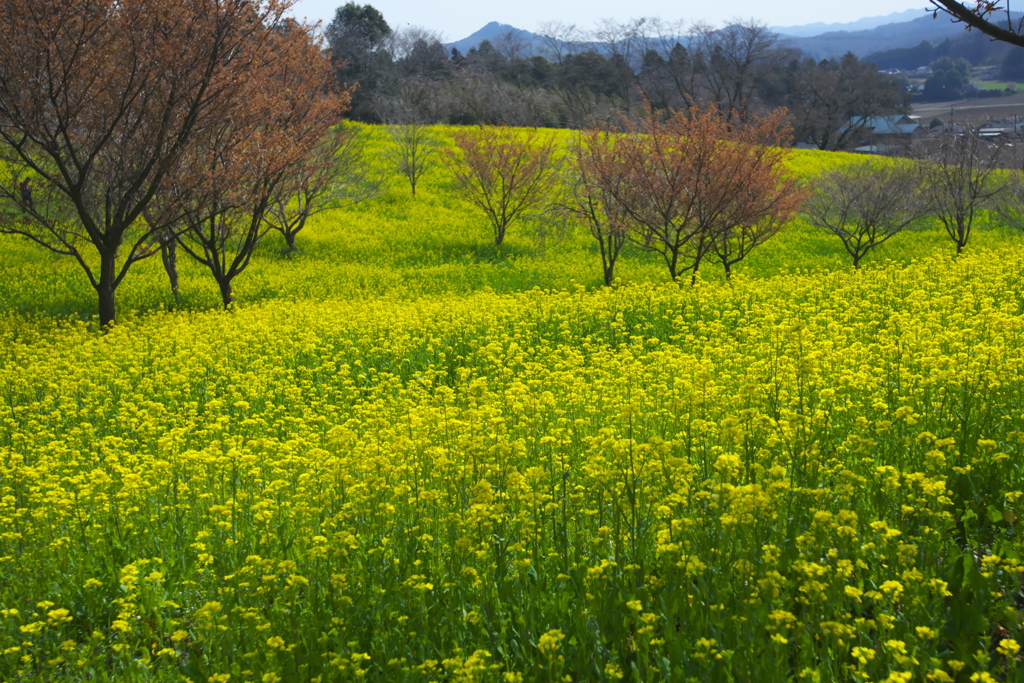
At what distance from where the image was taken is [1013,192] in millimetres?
30516

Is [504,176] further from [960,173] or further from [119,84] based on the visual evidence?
[960,173]

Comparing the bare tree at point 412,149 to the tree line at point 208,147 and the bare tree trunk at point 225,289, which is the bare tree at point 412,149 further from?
the bare tree trunk at point 225,289

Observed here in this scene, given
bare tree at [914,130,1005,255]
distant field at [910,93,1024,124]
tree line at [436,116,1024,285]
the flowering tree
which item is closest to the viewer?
the flowering tree

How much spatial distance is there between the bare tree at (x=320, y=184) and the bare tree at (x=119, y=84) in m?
3.38

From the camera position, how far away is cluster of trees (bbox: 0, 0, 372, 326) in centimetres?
1375

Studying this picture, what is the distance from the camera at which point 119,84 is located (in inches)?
588

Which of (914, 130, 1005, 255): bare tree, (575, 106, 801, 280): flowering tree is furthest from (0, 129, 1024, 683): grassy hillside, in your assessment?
(914, 130, 1005, 255): bare tree

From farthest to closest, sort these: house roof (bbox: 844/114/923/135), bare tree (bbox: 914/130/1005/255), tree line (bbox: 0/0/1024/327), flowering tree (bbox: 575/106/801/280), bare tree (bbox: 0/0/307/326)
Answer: house roof (bbox: 844/114/923/135) < bare tree (bbox: 914/130/1005/255) < flowering tree (bbox: 575/106/801/280) < tree line (bbox: 0/0/1024/327) < bare tree (bbox: 0/0/307/326)

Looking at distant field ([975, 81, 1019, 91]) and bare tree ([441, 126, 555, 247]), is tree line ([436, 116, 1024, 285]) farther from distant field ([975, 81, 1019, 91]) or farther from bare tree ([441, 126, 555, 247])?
distant field ([975, 81, 1019, 91])

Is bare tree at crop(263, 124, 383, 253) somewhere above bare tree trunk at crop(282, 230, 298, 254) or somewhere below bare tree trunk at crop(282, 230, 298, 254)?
above

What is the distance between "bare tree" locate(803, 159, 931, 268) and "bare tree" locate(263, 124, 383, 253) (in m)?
18.9

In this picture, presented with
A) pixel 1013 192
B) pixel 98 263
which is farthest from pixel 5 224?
pixel 1013 192

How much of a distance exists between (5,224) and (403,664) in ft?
55.4

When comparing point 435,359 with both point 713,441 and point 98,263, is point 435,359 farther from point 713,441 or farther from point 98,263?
point 98,263
